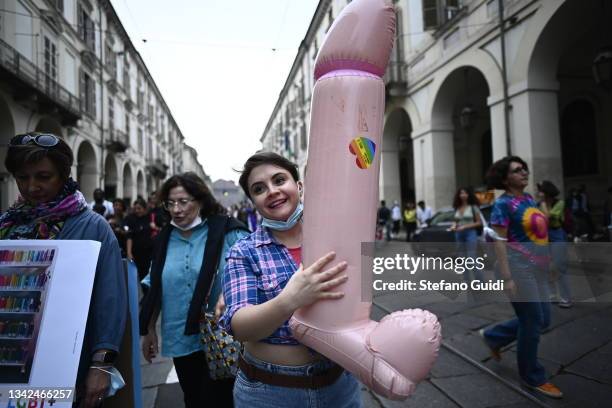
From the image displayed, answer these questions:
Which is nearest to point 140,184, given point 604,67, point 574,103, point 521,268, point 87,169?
point 87,169

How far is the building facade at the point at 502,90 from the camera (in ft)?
26.8

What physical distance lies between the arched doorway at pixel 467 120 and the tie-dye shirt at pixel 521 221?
7918 millimetres

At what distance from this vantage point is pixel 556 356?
10.3ft

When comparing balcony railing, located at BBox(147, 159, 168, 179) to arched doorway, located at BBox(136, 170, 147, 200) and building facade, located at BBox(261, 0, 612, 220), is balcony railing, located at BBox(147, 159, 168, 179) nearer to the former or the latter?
arched doorway, located at BBox(136, 170, 147, 200)

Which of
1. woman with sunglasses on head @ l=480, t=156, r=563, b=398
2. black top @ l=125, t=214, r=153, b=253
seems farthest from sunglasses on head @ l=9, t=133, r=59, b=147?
black top @ l=125, t=214, r=153, b=253

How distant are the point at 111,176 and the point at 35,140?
23545mm

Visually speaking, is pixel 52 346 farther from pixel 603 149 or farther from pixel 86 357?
pixel 603 149

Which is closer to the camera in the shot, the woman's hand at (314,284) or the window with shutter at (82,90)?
the woman's hand at (314,284)

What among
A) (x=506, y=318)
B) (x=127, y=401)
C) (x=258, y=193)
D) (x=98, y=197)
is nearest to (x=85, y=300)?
(x=127, y=401)

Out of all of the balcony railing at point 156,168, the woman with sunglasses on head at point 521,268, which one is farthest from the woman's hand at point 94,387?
the balcony railing at point 156,168

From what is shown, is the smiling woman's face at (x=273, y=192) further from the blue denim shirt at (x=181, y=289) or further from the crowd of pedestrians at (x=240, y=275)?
the blue denim shirt at (x=181, y=289)

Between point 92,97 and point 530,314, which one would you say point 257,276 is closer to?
point 530,314

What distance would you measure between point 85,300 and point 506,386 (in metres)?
2.92

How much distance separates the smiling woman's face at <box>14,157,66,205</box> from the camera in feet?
4.94
